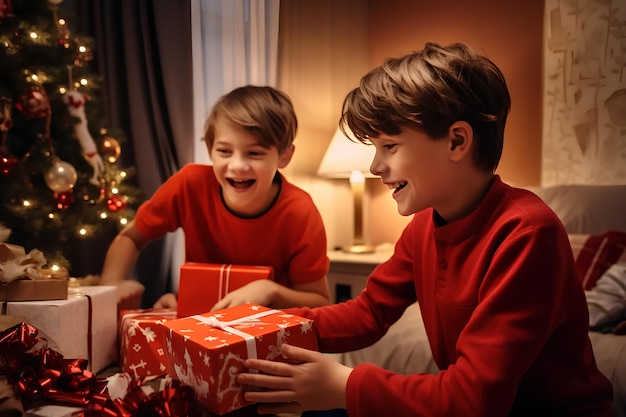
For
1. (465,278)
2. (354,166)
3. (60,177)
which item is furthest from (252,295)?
(354,166)

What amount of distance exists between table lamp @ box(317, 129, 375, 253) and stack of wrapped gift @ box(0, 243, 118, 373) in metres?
1.44

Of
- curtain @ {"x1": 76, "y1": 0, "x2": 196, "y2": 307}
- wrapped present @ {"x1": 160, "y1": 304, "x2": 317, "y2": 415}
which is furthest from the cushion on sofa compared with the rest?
curtain @ {"x1": 76, "y1": 0, "x2": 196, "y2": 307}

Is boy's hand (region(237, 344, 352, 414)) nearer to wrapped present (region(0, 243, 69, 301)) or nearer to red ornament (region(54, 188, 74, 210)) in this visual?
wrapped present (region(0, 243, 69, 301))

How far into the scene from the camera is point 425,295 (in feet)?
3.16

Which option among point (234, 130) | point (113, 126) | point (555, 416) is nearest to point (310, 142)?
point (113, 126)

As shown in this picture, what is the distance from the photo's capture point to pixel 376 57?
2947 mm

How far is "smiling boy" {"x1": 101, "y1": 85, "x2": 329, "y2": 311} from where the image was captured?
4.51 feet

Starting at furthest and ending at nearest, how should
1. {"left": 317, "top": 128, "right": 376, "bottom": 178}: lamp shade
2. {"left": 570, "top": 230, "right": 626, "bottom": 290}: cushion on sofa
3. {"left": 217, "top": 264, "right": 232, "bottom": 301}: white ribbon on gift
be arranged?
{"left": 317, "top": 128, "right": 376, "bottom": 178}: lamp shade < {"left": 570, "top": 230, "right": 626, "bottom": 290}: cushion on sofa < {"left": 217, "top": 264, "right": 232, "bottom": 301}: white ribbon on gift

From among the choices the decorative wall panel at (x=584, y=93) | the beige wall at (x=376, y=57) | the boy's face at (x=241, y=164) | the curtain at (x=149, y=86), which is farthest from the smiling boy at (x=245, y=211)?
the decorative wall panel at (x=584, y=93)

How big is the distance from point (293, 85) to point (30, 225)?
135 cm

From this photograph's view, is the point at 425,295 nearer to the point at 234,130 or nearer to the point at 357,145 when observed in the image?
the point at 234,130

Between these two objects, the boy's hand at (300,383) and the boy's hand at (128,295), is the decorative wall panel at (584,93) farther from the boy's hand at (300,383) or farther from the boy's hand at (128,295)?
the boy's hand at (300,383)

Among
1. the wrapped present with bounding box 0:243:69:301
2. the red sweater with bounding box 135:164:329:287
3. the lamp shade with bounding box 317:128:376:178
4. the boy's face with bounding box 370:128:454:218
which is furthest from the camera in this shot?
the lamp shade with bounding box 317:128:376:178

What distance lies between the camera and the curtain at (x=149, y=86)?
2.28 metres
